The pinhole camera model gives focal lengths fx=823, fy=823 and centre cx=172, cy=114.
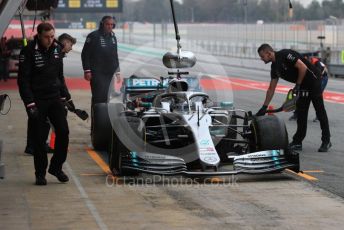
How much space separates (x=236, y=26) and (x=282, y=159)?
4853cm

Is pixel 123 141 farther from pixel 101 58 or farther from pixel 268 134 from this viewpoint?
pixel 101 58

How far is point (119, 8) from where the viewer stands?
44.6 meters

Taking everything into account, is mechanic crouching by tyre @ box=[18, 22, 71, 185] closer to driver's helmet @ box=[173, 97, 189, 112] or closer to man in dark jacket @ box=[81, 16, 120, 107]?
driver's helmet @ box=[173, 97, 189, 112]

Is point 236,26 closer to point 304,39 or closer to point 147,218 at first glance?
point 304,39

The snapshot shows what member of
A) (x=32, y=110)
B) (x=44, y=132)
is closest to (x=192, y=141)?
(x=44, y=132)

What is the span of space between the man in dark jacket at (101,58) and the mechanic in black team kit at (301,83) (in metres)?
2.87

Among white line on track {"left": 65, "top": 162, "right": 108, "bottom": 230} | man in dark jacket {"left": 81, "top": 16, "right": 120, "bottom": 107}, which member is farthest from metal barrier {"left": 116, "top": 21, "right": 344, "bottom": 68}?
white line on track {"left": 65, "top": 162, "right": 108, "bottom": 230}

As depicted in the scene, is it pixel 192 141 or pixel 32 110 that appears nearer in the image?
pixel 32 110

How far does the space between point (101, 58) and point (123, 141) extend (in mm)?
4196

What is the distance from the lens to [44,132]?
9.40m

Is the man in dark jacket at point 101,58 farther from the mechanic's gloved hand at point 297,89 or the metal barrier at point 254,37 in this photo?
the metal barrier at point 254,37

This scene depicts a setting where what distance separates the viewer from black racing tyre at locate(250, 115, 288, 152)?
10.1m

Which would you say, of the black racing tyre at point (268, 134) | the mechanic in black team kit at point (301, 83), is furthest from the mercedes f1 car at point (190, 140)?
the mechanic in black team kit at point (301, 83)

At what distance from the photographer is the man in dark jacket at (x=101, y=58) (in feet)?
44.4
